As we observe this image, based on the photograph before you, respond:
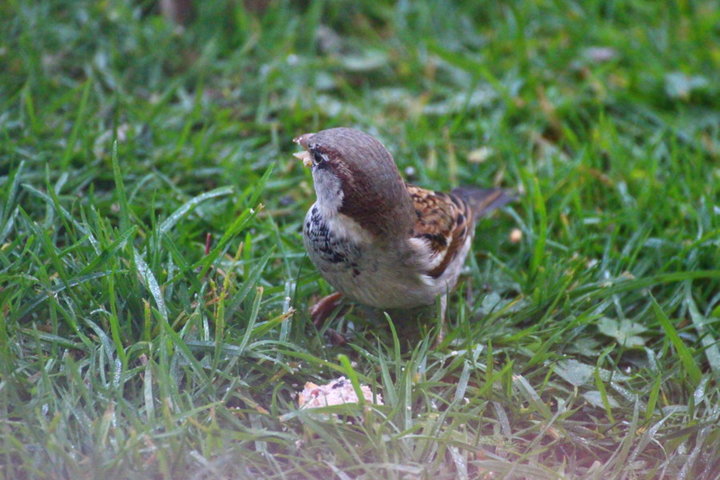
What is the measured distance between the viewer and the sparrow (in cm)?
316

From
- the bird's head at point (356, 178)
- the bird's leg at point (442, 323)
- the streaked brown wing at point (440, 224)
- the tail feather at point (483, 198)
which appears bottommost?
the bird's leg at point (442, 323)

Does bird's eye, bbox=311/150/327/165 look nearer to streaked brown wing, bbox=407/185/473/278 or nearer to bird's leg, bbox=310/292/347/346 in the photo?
streaked brown wing, bbox=407/185/473/278

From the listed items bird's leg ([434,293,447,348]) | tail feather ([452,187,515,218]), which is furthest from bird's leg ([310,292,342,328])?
tail feather ([452,187,515,218])

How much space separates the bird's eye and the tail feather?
1.03 meters

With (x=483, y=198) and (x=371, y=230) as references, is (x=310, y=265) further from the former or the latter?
(x=483, y=198)

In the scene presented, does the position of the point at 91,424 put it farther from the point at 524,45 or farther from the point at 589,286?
the point at 524,45

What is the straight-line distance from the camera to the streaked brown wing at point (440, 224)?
3457 millimetres

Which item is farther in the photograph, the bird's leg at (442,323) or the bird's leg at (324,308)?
the bird's leg at (324,308)

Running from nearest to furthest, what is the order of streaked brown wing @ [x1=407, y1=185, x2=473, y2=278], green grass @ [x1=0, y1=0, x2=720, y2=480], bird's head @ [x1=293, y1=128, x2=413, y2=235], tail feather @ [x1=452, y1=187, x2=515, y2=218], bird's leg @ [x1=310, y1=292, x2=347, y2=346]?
green grass @ [x1=0, y1=0, x2=720, y2=480] → bird's head @ [x1=293, y1=128, x2=413, y2=235] → streaked brown wing @ [x1=407, y1=185, x2=473, y2=278] → bird's leg @ [x1=310, y1=292, x2=347, y2=346] → tail feather @ [x1=452, y1=187, x2=515, y2=218]

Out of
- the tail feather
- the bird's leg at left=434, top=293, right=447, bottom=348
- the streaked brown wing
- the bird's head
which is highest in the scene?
the bird's head

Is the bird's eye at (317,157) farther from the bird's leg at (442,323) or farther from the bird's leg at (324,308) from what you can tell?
the bird's leg at (442,323)

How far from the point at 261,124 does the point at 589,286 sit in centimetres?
208

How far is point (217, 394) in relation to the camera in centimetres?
307

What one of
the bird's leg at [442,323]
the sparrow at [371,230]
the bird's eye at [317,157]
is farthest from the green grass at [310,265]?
the bird's eye at [317,157]
